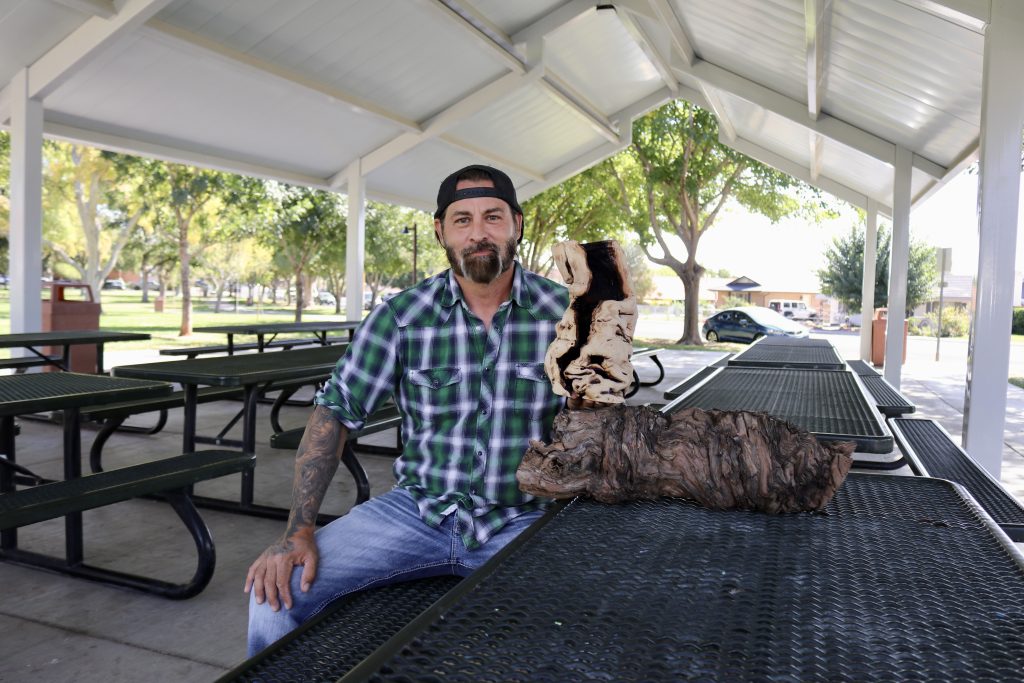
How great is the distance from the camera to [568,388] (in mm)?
1793

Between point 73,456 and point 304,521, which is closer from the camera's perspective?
point 304,521

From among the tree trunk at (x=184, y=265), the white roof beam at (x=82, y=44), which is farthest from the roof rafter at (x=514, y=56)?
the tree trunk at (x=184, y=265)

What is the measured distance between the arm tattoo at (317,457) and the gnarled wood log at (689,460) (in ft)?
2.11

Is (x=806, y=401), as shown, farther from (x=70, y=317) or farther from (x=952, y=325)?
(x=952, y=325)

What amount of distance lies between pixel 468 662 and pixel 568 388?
36.0 inches

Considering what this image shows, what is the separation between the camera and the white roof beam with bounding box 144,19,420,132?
7.31 meters

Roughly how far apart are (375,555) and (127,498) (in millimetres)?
1539

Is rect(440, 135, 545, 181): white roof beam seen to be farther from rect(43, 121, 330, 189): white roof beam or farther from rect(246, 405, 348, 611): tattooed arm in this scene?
rect(246, 405, 348, 611): tattooed arm

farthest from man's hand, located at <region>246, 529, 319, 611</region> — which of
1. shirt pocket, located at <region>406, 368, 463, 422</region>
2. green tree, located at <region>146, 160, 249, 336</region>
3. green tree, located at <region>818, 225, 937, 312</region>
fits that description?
green tree, located at <region>818, 225, 937, 312</region>

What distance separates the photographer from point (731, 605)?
1.13 m

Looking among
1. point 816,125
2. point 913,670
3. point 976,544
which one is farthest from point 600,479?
point 816,125

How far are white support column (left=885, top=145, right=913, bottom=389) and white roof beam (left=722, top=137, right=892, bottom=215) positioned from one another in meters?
4.98

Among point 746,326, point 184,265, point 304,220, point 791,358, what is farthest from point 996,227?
point 304,220

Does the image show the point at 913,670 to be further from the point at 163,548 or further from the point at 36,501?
the point at 163,548
